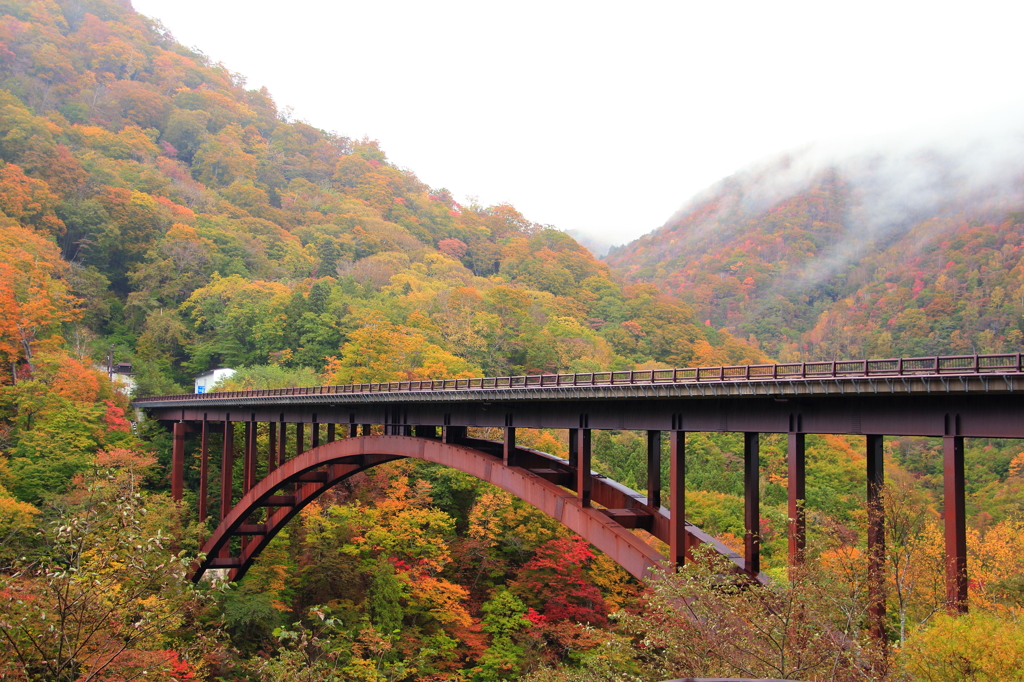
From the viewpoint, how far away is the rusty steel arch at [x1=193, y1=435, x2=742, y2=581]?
57.8 feet

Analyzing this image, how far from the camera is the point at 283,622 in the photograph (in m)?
33.2

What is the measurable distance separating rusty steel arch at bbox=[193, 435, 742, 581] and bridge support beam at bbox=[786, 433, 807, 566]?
2.28m

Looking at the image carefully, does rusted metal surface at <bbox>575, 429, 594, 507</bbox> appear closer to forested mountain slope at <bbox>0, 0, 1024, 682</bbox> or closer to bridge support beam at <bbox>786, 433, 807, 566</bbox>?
forested mountain slope at <bbox>0, 0, 1024, 682</bbox>

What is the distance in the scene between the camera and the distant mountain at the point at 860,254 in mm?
68812

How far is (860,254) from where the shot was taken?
102312mm

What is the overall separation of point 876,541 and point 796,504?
1446 millimetres

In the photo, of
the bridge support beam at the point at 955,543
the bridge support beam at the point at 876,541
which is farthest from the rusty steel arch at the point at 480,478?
the bridge support beam at the point at 955,543

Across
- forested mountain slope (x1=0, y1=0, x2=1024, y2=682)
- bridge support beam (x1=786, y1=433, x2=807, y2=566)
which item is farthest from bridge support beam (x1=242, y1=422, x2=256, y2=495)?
bridge support beam (x1=786, y1=433, x2=807, y2=566)

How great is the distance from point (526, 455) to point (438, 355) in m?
25.9

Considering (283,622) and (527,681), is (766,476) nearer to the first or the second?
(283,622)

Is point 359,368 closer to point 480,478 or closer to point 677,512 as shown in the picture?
point 480,478

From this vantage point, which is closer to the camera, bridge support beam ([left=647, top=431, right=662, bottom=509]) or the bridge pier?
the bridge pier

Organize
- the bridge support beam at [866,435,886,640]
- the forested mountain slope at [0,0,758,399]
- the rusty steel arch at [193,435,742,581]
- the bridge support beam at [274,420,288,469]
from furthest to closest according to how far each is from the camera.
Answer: the forested mountain slope at [0,0,758,399]
the bridge support beam at [274,420,288,469]
the rusty steel arch at [193,435,742,581]
the bridge support beam at [866,435,886,640]

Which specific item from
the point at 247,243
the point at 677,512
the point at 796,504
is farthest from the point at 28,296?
the point at 796,504
